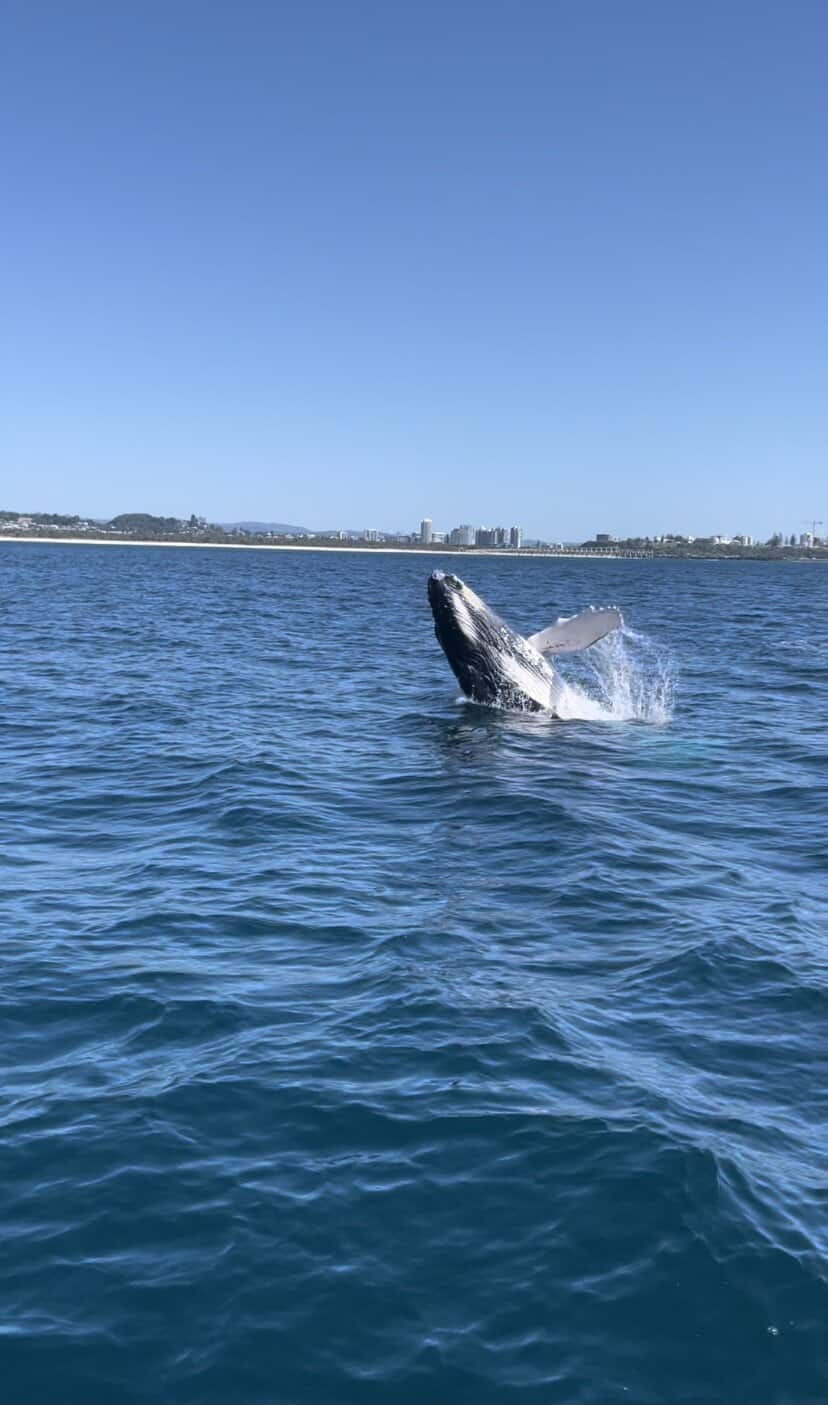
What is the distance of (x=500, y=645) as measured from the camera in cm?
2102

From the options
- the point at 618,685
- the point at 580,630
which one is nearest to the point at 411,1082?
the point at 580,630

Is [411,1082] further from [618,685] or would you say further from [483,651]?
[618,685]

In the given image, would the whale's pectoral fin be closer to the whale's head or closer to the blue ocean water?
the whale's head

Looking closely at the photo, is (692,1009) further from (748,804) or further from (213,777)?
(213,777)

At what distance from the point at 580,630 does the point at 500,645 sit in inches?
76.7

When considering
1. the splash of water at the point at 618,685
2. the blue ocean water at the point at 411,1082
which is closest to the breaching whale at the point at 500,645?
the splash of water at the point at 618,685

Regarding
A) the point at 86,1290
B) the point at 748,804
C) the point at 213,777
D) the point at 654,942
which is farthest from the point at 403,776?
the point at 86,1290

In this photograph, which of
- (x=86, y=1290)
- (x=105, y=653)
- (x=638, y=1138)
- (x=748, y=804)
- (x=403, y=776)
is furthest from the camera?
(x=105, y=653)

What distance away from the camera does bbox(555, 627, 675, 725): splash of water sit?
2297 cm

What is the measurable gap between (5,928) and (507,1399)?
658cm

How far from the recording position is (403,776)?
16938mm

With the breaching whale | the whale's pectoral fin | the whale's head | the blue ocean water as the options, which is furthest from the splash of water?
the blue ocean water

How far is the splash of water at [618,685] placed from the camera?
75.4ft

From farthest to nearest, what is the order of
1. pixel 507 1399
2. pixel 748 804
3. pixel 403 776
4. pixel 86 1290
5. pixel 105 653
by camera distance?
pixel 105 653
pixel 403 776
pixel 748 804
pixel 86 1290
pixel 507 1399
